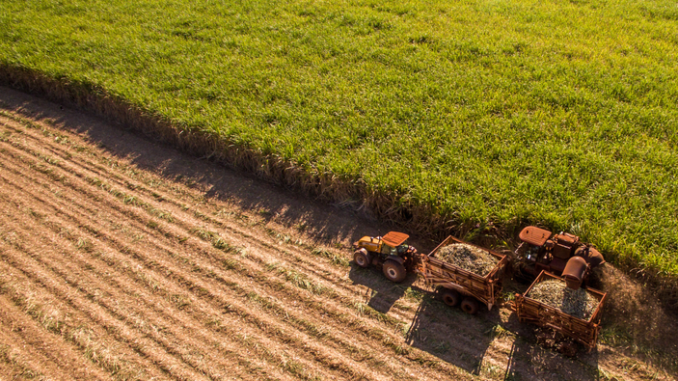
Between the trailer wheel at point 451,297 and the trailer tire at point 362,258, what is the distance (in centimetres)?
113

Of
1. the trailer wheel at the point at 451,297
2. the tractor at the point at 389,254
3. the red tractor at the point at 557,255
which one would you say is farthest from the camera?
the tractor at the point at 389,254

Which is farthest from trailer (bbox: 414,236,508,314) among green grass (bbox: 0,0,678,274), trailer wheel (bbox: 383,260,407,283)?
green grass (bbox: 0,0,678,274)

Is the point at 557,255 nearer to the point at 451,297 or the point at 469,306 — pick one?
the point at 469,306

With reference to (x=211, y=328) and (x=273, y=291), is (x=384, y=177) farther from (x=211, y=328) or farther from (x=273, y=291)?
(x=211, y=328)

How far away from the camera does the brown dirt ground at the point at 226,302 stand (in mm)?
5410

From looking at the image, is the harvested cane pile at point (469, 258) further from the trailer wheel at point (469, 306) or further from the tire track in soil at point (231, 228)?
the tire track in soil at point (231, 228)

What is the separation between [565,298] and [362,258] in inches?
100

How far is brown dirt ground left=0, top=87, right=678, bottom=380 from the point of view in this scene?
541 centimetres

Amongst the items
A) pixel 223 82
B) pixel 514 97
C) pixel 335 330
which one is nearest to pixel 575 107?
pixel 514 97

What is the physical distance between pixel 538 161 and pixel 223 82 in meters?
6.81

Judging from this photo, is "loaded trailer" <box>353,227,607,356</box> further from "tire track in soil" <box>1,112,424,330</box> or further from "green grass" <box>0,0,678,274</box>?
"green grass" <box>0,0,678,274</box>

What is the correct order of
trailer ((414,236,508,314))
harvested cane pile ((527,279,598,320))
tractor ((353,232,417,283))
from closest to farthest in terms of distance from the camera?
harvested cane pile ((527,279,598,320)) → trailer ((414,236,508,314)) → tractor ((353,232,417,283))

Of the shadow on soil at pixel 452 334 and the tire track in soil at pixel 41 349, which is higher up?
the shadow on soil at pixel 452 334

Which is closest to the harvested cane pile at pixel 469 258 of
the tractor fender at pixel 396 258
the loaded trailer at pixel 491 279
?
the loaded trailer at pixel 491 279
